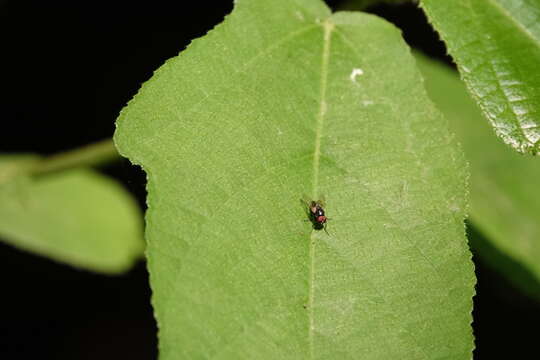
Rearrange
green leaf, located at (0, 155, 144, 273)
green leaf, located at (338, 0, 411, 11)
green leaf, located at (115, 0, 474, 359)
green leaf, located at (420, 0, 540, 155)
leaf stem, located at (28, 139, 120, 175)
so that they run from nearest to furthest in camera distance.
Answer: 1. green leaf, located at (115, 0, 474, 359)
2. green leaf, located at (420, 0, 540, 155)
3. green leaf, located at (338, 0, 411, 11)
4. leaf stem, located at (28, 139, 120, 175)
5. green leaf, located at (0, 155, 144, 273)

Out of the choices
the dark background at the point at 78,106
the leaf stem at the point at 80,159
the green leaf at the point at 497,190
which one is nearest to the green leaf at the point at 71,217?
the leaf stem at the point at 80,159

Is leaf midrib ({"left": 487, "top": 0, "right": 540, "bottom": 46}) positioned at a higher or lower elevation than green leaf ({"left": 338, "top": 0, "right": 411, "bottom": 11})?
higher

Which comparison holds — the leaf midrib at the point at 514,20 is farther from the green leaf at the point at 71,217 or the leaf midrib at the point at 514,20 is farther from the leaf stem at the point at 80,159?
the green leaf at the point at 71,217

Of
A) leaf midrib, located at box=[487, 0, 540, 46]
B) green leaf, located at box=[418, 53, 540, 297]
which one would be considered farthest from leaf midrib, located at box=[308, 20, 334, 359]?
green leaf, located at box=[418, 53, 540, 297]

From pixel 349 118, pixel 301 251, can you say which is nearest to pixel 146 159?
pixel 301 251

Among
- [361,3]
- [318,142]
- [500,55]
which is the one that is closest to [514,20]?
[500,55]

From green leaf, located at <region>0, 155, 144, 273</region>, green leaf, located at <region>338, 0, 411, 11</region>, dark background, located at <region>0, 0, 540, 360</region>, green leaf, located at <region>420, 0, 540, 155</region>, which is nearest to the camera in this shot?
green leaf, located at <region>420, 0, 540, 155</region>

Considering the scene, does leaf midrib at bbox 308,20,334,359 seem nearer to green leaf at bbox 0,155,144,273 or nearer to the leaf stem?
the leaf stem
